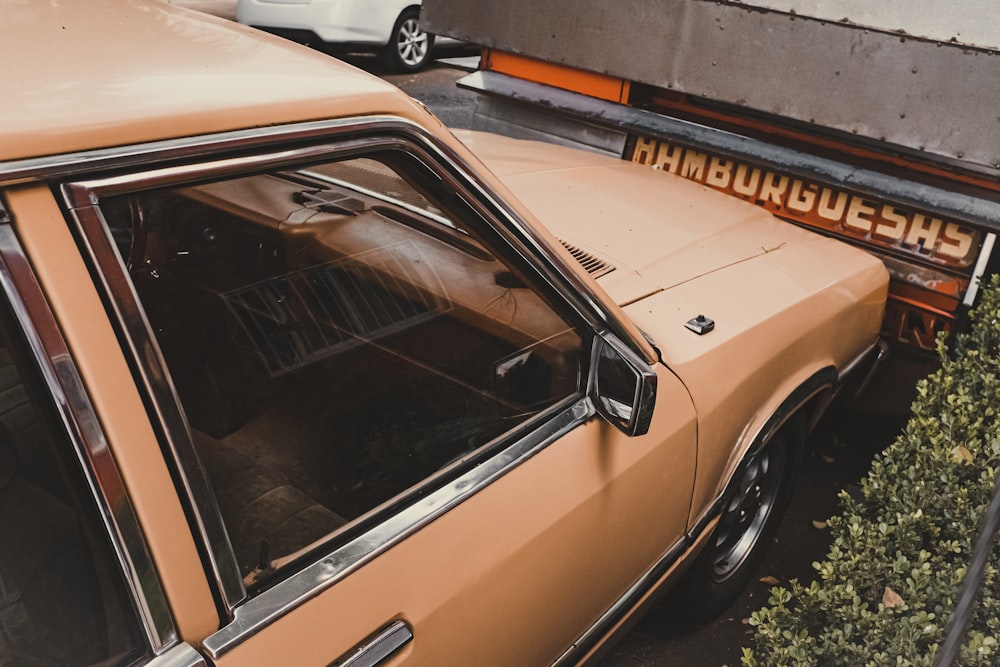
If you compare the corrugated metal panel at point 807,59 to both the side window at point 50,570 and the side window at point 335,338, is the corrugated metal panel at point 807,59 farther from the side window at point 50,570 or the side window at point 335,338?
the side window at point 50,570

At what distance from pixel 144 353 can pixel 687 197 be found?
2.32m

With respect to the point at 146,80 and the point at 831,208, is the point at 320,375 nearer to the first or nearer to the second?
the point at 146,80

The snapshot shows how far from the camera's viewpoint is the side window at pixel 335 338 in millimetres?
1464

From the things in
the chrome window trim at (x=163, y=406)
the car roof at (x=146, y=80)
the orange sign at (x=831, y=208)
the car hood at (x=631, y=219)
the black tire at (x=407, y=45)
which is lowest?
the black tire at (x=407, y=45)

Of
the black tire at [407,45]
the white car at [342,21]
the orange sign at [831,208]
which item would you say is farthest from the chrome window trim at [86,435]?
the black tire at [407,45]

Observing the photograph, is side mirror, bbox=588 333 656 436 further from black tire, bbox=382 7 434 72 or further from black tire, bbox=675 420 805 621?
black tire, bbox=382 7 434 72

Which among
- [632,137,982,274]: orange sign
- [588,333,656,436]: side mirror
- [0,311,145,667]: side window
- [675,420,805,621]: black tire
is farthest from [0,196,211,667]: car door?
[632,137,982,274]: orange sign

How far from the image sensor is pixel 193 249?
5.46 feet

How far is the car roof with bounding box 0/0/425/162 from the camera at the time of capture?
1.04 m

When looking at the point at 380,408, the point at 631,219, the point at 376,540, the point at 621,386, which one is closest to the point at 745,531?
the point at 631,219

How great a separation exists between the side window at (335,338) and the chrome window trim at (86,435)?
8.5 inches

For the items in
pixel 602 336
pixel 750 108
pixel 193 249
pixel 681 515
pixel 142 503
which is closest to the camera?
pixel 142 503

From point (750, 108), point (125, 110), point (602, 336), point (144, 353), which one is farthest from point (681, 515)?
point (750, 108)

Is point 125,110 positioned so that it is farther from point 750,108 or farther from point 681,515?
point 750,108
